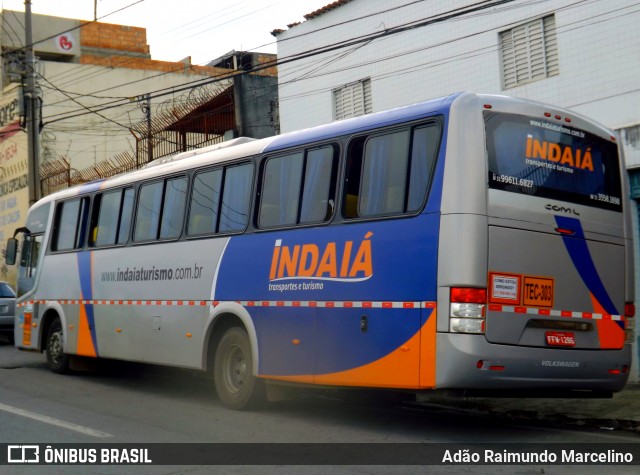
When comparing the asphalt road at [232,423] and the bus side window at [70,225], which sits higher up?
the bus side window at [70,225]

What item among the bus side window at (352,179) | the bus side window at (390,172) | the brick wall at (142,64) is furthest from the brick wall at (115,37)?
the bus side window at (390,172)

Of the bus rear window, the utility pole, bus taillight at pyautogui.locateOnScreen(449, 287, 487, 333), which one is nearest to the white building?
the bus rear window

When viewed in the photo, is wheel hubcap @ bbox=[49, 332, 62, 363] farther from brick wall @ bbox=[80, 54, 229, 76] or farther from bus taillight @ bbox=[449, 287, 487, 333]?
brick wall @ bbox=[80, 54, 229, 76]

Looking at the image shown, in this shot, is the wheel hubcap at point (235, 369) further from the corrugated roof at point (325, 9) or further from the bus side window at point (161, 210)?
the corrugated roof at point (325, 9)

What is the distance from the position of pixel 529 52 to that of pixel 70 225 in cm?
861

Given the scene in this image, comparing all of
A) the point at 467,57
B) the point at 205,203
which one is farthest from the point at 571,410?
the point at 467,57

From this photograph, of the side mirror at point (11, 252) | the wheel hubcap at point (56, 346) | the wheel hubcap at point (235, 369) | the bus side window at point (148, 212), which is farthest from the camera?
the side mirror at point (11, 252)

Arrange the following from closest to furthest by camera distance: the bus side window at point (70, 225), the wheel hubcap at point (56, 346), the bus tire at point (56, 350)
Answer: the bus side window at point (70, 225), the bus tire at point (56, 350), the wheel hubcap at point (56, 346)

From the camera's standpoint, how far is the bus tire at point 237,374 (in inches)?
432

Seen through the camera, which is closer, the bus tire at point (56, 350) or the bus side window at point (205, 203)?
the bus side window at point (205, 203)

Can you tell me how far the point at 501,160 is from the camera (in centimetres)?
889

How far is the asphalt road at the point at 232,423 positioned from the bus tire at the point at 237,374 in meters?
0.16

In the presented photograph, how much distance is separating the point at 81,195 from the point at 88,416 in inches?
239

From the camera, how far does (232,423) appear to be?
10.1 m
